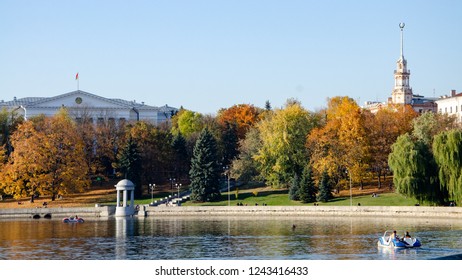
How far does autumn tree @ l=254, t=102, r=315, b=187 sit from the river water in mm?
20284

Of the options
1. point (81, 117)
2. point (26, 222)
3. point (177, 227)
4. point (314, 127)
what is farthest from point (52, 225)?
point (81, 117)

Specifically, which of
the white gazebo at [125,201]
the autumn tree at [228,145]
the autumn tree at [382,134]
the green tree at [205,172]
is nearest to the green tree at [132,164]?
the white gazebo at [125,201]

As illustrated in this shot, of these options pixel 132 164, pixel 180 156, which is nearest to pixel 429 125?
pixel 180 156

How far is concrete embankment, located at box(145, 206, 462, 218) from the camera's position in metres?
90.5

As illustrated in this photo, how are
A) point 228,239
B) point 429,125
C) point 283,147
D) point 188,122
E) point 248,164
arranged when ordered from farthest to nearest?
point 188,122, point 248,164, point 283,147, point 429,125, point 228,239

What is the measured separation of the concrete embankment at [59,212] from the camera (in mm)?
110250

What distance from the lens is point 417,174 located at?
3701 inches

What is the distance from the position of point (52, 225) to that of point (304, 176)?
2966cm

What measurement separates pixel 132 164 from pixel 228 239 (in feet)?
170

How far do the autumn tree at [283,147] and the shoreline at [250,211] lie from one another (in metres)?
12.3

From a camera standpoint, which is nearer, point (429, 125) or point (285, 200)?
point (285, 200)

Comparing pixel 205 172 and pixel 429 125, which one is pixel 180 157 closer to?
pixel 205 172

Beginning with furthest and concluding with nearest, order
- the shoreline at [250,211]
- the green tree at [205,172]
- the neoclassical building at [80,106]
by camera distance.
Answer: the neoclassical building at [80,106]
the green tree at [205,172]
the shoreline at [250,211]

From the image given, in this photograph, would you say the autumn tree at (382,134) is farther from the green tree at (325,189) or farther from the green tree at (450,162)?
the green tree at (450,162)
